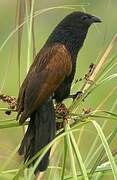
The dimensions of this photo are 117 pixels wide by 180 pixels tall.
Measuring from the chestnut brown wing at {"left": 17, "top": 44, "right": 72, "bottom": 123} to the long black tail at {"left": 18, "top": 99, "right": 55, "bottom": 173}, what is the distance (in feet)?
0.17

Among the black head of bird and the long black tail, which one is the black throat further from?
the long black tail

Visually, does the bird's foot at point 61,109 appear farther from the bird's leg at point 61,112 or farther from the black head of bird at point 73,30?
the black head of bird at point 73,30

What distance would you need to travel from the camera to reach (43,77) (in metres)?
1.64

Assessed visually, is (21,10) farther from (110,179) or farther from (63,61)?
(110,179)

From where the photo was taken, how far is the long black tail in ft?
5.06

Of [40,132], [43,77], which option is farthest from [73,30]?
[40,132]

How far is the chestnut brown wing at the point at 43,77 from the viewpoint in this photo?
157cm

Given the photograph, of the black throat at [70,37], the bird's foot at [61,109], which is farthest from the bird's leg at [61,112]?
the black throat at [70,37]

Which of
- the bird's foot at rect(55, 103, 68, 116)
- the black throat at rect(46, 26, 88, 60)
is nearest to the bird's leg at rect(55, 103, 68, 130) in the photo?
the bird's foot at rect(55, 103, 68, 116)

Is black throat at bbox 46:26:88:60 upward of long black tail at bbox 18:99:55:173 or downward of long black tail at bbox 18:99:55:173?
upward

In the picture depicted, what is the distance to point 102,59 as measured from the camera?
1.72 metres

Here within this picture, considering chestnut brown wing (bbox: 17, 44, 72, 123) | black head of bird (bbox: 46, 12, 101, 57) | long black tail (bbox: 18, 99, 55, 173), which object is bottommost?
long black tail (bbox: 18, 99, 55, 173)

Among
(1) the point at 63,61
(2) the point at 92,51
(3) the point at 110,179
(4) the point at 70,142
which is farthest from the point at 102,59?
(2) the point at 92,51

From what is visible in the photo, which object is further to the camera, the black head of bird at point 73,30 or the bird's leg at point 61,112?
the black head of bird at point 73,30
